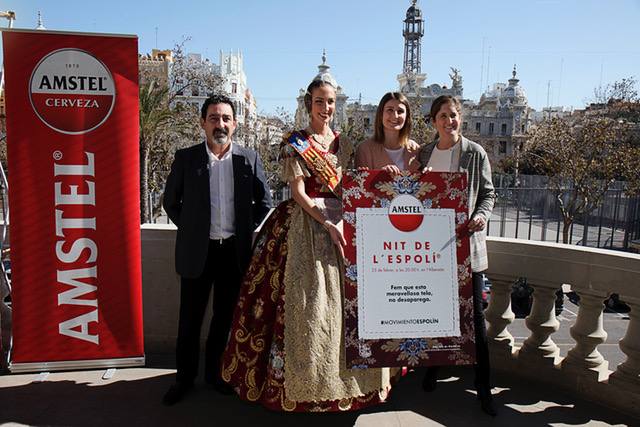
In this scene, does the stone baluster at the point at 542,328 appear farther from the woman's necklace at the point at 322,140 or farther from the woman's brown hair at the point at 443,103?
the woman's necklace at the point at 322,140

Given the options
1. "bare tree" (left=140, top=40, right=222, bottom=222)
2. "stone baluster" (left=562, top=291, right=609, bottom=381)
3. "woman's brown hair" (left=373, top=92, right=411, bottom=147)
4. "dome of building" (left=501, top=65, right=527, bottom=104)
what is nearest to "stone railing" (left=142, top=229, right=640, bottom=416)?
"stone baluster" (left=562, top=291, right=609, bottom=381)

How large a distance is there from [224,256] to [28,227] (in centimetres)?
105

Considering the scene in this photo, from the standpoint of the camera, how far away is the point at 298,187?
2.68m

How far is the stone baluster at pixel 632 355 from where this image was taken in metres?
2.88

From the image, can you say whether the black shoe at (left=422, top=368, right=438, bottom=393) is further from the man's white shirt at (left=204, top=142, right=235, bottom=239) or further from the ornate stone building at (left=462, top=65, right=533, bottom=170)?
the ornate stone building at (left=462, top=65, right=533, bottom=170)

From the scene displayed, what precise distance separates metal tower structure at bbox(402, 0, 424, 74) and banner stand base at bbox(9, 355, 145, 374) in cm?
8881

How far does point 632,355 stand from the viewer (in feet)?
9.56

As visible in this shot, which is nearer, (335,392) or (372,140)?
(335,392)

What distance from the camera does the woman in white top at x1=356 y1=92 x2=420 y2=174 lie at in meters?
2.82

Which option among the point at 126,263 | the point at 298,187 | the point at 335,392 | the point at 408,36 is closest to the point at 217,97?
the point at 298,187

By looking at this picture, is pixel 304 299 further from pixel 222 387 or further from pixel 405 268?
pixel 222 387

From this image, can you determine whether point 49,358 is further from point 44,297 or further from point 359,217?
point 359,217

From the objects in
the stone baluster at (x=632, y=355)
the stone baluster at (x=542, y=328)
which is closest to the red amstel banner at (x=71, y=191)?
the stone baluster at (x=542, y=328)

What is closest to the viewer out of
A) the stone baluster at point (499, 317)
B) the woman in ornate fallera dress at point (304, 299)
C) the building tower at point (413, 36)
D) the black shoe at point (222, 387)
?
the woman in ornate fallera dress at point (304, 299)
